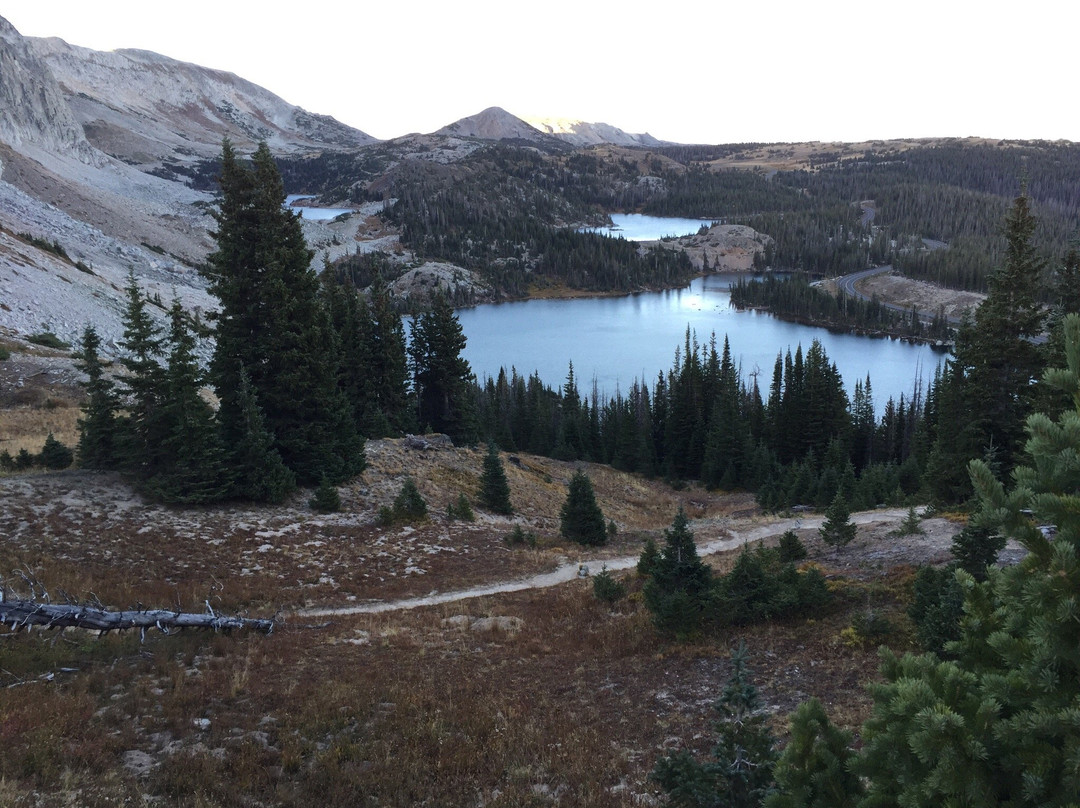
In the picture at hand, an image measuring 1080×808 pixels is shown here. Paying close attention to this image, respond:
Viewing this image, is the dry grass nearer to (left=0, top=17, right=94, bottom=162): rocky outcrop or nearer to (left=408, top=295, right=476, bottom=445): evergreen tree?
(left=408, top=295, right=476, bottom=445): evergreen tree

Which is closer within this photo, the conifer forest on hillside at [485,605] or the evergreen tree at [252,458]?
the conifer forest on hillside at [485,605]

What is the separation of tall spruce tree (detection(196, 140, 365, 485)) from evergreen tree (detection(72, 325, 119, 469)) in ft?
11.5

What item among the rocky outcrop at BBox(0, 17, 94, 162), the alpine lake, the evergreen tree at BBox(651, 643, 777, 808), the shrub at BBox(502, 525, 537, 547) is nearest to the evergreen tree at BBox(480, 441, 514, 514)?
the shrub at BBox(502, 525, 537, 547)

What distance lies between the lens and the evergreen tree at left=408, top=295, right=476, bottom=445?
46.2m

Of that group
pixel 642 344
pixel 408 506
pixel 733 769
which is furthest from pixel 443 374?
pixel 642 344

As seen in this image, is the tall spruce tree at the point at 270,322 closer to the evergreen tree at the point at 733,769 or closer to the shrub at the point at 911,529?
the shrub at the point at 911,529

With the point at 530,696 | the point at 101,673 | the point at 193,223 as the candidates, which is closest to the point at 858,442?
the point at 530,696

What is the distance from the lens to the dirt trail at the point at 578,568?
1833 centimetres

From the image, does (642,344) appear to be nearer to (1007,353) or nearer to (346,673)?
(1007,353)

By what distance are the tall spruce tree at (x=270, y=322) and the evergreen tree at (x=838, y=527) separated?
18.4 m

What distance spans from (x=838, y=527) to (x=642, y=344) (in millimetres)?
123804

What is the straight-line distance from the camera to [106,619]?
11992mm

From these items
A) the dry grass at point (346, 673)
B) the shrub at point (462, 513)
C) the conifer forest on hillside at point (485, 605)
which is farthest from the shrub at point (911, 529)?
the shrub at point (462, 513)

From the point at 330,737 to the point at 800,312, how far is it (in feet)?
597
